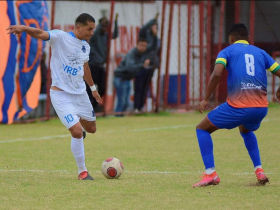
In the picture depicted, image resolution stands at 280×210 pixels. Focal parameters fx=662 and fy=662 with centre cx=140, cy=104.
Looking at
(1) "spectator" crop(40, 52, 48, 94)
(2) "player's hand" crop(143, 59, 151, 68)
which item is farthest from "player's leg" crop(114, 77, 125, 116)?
(1) "spectator" crop(40, 52, 48, 94)

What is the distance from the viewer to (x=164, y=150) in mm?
11414

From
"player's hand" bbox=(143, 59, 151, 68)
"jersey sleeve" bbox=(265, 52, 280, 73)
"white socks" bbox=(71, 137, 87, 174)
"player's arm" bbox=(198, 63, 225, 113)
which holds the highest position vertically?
"jersey sleeve" bbox=(265, 52, 280, 73)

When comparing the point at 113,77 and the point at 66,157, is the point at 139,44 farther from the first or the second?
the point at 66,157

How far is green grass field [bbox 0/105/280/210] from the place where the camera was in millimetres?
6375

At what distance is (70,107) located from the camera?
821 centimetres

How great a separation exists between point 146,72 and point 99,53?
1.92 meters

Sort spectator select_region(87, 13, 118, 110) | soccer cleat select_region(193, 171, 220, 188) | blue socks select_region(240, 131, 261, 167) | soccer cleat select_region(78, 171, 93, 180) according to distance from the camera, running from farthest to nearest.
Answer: spectator select_region(87, 13, 118, 110), soccer cleat select_region(78, 171, 93, 180), blue socks select_region(240, 131, 261, 167), soccer cleat select_region(193, 171, 220, 188)

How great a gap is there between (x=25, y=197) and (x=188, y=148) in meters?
5.41

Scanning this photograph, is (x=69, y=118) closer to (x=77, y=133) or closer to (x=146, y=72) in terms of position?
(x=77, y=133)

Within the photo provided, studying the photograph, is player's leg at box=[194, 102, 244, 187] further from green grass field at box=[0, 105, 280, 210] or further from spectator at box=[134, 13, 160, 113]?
spectator at box=[134, 13, 160, 113]

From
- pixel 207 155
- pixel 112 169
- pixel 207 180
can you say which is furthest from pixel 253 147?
pixel 112 169

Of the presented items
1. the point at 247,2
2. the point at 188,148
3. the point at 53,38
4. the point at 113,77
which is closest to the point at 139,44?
the point at 113,77

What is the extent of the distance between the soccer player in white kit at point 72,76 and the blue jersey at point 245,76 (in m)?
1.92

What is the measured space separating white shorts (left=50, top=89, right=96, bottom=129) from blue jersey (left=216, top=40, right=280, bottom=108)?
6.64 feet
